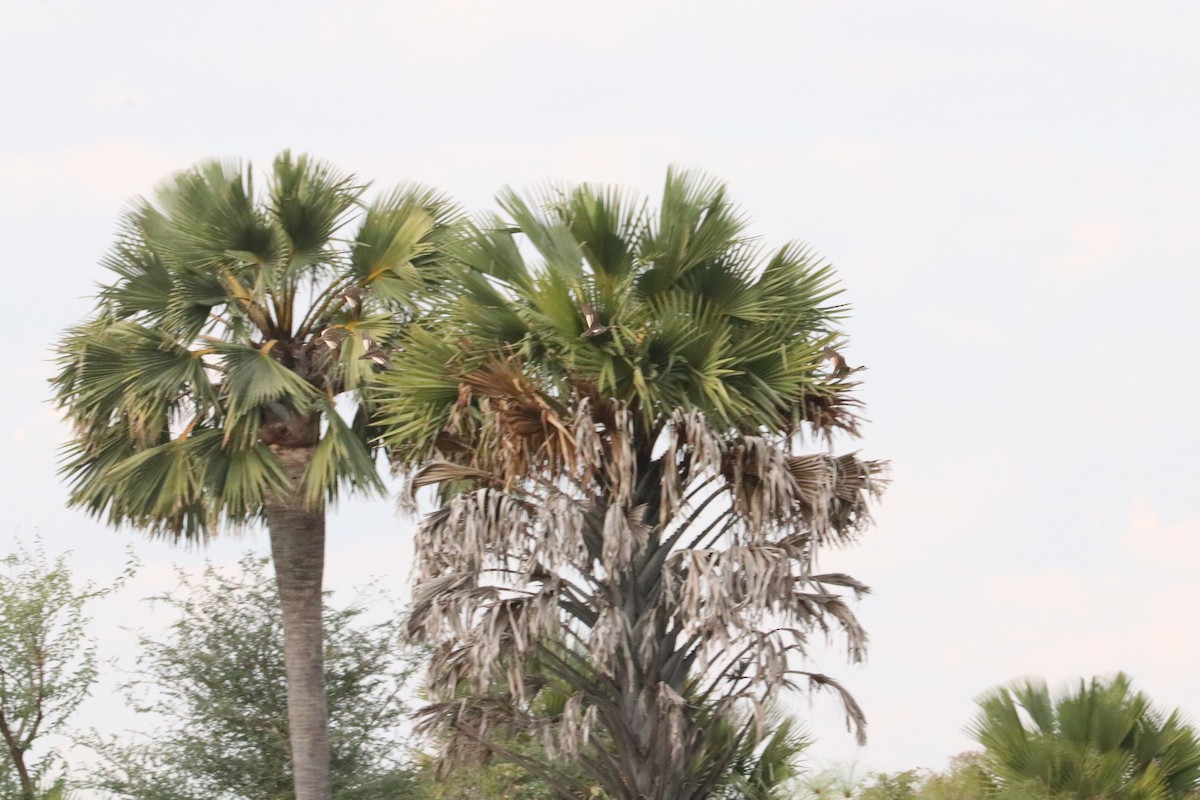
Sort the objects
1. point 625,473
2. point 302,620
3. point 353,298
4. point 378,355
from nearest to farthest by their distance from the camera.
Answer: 1. point 625,473
2. point 378,355
3. point 353,298
4. point 302,620

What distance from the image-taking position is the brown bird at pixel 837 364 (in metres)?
14.6

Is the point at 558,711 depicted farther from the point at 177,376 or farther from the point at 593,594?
the point at 177,376

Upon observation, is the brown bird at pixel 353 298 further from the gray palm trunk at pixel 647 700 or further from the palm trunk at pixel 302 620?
the gray palm trunk at pixel 647 700

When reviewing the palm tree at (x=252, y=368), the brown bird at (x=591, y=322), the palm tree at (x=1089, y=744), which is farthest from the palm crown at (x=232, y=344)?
the palm tree at (x=1089, y=744)

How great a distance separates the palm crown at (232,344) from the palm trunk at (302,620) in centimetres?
29

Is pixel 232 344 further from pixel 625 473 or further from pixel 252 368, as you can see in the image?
pixel 625 473

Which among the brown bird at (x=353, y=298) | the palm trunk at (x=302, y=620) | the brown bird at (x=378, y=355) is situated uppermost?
the brown bird at (x=353, y=298)

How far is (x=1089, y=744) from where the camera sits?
14812 mm

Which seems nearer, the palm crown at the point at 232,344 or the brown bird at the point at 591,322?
the brown bird at the point at 591,322

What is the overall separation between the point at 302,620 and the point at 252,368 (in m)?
2.94

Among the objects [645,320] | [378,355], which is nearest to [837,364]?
[645,320]

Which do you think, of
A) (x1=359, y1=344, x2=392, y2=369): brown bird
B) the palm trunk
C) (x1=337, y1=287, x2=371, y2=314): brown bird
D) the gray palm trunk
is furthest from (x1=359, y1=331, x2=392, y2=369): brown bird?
the gray palm trunk

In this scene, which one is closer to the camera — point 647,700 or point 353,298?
point 647,700

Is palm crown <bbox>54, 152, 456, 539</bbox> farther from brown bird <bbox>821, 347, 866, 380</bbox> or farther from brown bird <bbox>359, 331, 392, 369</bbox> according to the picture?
brown bird <bbox>821, 347, 866, 380</bbox>
